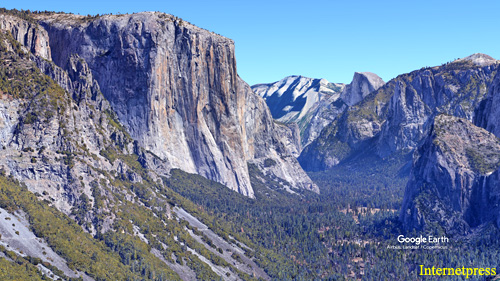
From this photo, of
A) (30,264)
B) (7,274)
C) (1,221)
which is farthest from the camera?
(1,221)

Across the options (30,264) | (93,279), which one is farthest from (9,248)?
(93,279)

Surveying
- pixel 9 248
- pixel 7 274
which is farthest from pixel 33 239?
pixel 7 274

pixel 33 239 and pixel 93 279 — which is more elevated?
pixel 33 239

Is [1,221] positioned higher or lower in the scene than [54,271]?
higher

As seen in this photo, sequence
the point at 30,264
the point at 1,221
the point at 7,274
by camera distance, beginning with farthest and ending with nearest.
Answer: the point at 1,221 < the point at 30,264 < the point at 7,274

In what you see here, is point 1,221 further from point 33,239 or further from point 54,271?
point 54,271

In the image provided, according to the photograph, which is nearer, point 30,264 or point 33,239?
point 30,264

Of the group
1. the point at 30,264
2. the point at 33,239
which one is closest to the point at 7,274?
the point at 30,264

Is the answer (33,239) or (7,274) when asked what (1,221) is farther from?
(7,274)
